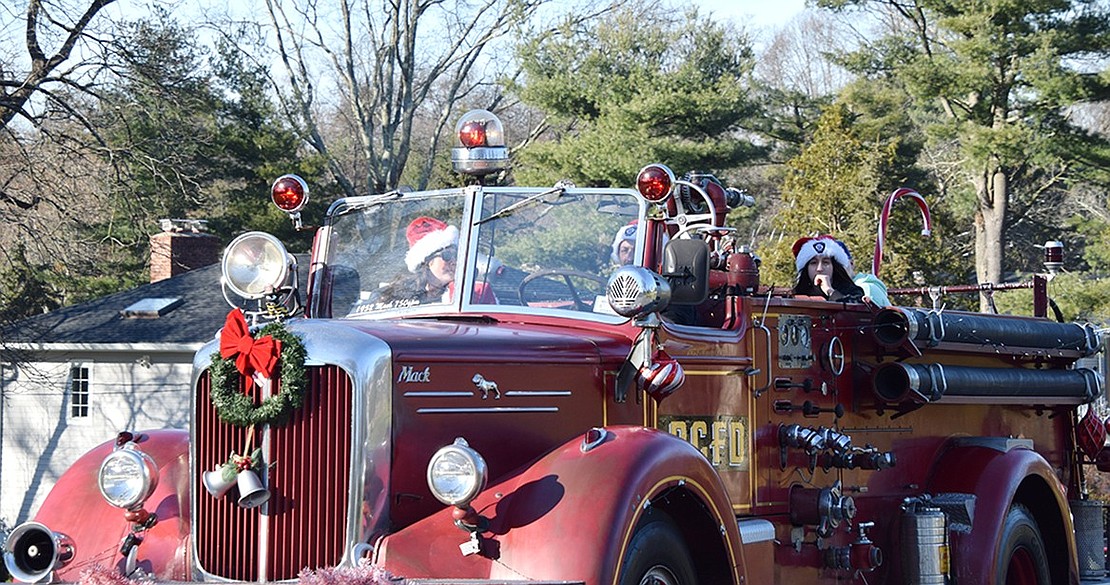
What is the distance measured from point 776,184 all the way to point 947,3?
9.41 meters

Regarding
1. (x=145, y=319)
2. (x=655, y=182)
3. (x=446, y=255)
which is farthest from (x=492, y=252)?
(x=145, y=319)

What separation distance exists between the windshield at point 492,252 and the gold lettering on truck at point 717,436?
602 millimetres

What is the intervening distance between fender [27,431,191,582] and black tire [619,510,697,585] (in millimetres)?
1755

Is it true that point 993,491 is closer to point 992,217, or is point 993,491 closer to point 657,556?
point 657,556

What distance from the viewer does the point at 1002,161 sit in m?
29.3

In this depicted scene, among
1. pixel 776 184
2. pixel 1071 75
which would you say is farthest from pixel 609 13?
pixel 1071 75

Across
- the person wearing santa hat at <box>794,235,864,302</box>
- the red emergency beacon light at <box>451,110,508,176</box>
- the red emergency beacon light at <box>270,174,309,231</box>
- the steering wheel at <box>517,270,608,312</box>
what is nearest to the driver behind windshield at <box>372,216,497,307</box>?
the steering wheel at <box>517,270,608,312</box>

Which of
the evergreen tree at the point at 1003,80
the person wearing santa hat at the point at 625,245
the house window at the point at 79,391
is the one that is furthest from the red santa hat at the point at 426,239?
the house window at the point at 79,391

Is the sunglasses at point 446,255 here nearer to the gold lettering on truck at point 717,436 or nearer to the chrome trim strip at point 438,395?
the chrome trim strip at point 438,395

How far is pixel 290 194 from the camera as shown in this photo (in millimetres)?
7148

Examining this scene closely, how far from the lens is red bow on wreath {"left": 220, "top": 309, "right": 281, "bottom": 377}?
5.55 metres

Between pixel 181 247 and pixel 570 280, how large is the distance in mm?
25896

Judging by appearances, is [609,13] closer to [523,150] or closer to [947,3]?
[523,150]

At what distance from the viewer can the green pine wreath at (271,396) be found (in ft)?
18.1
